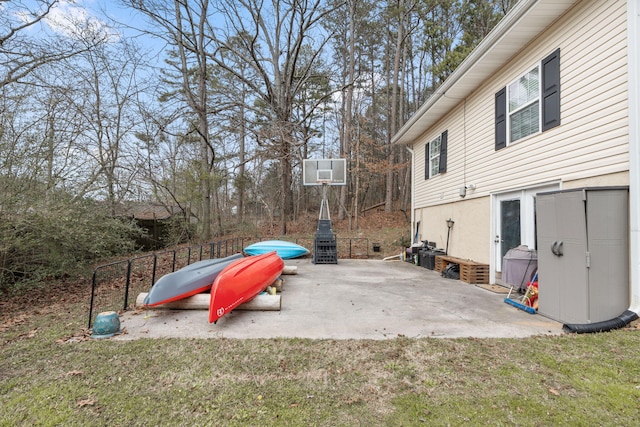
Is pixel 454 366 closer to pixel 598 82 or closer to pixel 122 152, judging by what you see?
pixel 598 82

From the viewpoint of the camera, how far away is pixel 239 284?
12.8 feet

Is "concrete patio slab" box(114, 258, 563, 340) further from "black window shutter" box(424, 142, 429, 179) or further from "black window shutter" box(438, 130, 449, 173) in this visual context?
"black window shutter" box(424, 142, 429, 179)

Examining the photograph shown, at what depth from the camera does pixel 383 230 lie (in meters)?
13.5

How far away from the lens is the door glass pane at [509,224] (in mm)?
5430

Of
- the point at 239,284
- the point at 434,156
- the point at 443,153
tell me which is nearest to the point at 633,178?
the point at 239,284

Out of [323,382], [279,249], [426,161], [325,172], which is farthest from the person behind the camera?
[325,172]

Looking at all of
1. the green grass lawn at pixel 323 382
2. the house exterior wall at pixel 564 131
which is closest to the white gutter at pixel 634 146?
the house exterior wall at pixel 564 131

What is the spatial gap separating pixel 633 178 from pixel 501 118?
9.43ft

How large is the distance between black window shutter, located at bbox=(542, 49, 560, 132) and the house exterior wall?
0.09 metres

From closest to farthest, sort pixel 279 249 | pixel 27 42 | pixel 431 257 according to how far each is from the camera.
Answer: pixel 27 42 < pixel 431 257 < pixel 279 249

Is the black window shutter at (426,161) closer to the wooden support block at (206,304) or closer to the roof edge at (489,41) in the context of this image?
the roof edge at (489,41)

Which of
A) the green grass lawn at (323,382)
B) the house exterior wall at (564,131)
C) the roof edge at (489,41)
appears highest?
the roof edge at (489,41)

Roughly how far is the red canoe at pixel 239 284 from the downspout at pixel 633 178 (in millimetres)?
3715

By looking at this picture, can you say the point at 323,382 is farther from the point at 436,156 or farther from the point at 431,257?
the point at 436,156
